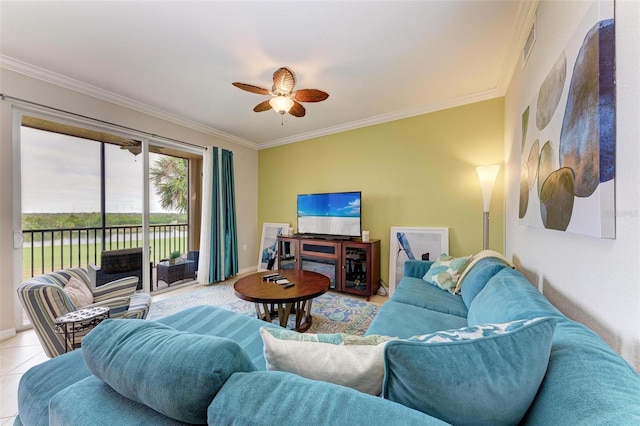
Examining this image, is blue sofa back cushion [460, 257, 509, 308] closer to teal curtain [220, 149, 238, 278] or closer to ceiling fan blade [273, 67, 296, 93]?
ceiling fan blade [273, 67, 296, 93]

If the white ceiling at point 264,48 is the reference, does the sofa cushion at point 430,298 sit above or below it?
below

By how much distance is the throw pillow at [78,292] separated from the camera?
68.2 inches

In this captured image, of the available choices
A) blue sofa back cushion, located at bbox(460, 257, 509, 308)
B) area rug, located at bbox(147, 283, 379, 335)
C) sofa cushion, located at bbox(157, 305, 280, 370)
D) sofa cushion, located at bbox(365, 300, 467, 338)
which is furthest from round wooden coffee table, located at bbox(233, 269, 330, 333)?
blue sofa back cushion, located at bbox(460, 257, 509, 308)

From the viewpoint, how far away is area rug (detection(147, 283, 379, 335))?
7.95 ft

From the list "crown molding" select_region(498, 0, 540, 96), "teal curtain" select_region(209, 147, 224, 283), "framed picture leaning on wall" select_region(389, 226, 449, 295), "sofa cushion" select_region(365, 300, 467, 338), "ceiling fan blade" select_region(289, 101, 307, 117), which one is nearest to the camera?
"sofa cushion" select_region(365, 300, 467, 338)

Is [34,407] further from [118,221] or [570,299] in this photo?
[118,221]

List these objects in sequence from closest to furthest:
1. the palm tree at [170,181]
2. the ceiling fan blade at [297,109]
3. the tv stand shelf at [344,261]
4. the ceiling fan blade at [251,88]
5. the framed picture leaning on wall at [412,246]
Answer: the ceiling fan blade at [251,88] → the ceiling fan blade at [297,109] → the framed picture leaning on wall at [412,246] → the tv stand shelf at [344,261] → the palm tree at [170,181]

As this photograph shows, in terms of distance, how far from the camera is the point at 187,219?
420 cm

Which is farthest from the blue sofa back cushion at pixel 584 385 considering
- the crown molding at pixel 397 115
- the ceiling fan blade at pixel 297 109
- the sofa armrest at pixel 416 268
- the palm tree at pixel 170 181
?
the palm tree at pixel 170 181

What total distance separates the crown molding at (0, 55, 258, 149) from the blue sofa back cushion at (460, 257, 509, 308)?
401 cm

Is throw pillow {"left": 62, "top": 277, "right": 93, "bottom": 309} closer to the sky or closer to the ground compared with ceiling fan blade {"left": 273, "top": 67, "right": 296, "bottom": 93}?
closer to the ground

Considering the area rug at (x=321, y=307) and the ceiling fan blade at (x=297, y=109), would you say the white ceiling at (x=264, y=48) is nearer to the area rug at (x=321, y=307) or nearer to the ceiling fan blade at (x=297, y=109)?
the ceiling fan blade at (x=297, y=109)

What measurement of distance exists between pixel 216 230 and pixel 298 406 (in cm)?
380

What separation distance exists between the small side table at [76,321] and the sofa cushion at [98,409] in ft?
3.34
